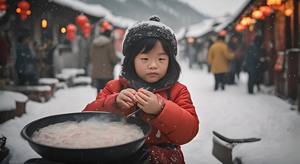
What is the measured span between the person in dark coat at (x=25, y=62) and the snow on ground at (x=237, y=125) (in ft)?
3.79

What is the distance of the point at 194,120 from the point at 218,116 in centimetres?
597

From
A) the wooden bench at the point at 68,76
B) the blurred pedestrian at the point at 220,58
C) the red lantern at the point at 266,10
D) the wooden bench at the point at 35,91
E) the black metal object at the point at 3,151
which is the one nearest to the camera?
the black metal object at the point at 3,151

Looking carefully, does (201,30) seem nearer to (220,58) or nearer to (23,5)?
(220,58)

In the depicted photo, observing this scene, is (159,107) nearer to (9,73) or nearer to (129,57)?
(129,57)

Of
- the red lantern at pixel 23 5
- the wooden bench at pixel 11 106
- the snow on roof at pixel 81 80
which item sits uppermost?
the red lantern at pixel 23 5

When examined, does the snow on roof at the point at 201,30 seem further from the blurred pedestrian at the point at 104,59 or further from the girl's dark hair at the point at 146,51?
the girl's dark hair at the point at 146,51

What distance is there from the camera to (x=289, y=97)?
9.95m

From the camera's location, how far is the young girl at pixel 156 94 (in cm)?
214

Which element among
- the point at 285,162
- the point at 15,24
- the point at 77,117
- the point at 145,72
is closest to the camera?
the point at 77,117

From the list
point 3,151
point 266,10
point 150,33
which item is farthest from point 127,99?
point 266,10

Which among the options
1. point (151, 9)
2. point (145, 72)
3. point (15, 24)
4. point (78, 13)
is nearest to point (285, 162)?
point (145, 72)

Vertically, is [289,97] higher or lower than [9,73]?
lower

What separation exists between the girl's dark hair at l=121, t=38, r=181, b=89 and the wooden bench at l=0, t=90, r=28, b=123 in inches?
222

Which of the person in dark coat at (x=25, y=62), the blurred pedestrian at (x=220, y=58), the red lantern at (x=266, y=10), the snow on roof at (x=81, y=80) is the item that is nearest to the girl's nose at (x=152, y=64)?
the person in dark coat at (x=25, y=62)
